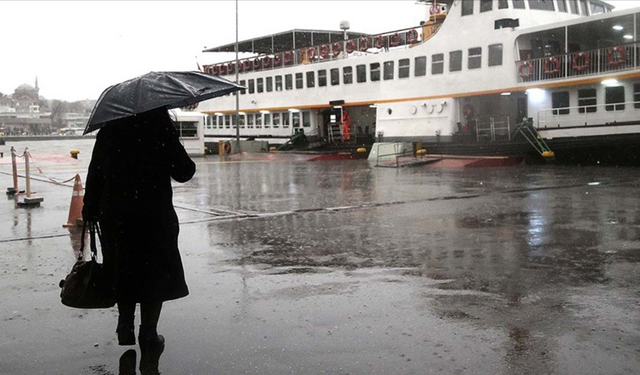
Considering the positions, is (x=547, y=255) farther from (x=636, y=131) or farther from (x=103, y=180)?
(x=636, y=131)

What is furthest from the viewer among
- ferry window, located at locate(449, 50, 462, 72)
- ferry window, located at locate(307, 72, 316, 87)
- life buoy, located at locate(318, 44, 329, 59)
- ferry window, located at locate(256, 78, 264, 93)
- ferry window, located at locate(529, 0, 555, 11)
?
ferry window, located at locate(256, 78, 264, 93)

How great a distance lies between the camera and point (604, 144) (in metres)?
23.5

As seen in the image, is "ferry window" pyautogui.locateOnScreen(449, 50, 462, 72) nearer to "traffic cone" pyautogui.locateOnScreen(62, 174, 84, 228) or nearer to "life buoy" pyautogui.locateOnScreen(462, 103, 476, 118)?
"life buoy" pyautogui.locateOnScreen(462, 103, 476, 118)

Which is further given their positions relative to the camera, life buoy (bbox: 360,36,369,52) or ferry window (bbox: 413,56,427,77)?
life buoy (bbox: 360,36,369,52)

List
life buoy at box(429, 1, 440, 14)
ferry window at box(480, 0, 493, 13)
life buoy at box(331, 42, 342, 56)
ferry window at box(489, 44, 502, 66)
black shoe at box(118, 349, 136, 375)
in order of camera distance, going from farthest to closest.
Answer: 1. life buoy at box(331, 42, 342, 56)
2. life buoy at box(429, 1, 440, 14)
3. ferry window at box(480, 0, 493, 13)
4. ferry window at box(489, 44, 502, 66)
5. black shoe at box(118, 349, 136, 375)

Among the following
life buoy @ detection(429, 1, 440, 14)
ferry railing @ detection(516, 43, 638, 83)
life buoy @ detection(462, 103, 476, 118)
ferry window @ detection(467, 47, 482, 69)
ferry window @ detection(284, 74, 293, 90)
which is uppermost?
life buoy @ detection(429, 1, 440, 14)

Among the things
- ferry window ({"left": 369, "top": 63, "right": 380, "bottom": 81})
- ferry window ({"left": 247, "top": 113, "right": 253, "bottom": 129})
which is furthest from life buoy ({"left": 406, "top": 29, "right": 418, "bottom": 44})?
→ ferry window ({"left": 247, "top": 113, "right": 253, "bottom": 129})

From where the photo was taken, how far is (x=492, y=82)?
27.8 meters

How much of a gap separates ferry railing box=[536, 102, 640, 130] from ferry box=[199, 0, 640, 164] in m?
0.04

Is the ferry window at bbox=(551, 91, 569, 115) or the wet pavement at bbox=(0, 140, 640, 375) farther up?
the ferry window at bbox=(551, 91, 569, 115)

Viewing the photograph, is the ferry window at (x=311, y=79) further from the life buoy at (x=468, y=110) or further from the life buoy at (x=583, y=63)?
the life buoy at (x=583, y=63)

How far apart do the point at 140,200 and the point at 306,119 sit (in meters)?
36.8

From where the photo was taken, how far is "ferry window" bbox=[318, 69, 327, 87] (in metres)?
38.2

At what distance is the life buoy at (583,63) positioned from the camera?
2452 cm
